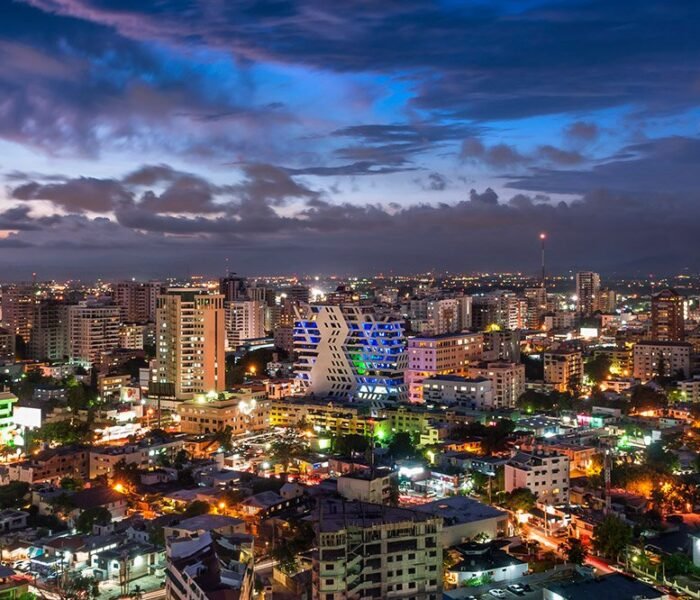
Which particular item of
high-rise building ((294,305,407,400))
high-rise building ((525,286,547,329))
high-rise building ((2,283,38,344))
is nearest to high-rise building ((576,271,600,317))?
high-rise building ((525,286,547,329))

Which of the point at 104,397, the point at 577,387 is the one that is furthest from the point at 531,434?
the point at 104,397

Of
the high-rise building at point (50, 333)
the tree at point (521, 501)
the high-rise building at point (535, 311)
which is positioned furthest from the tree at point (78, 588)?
the high-rise building at point (535, 311)

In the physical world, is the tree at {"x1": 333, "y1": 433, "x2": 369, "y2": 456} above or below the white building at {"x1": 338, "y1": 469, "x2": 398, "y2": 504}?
below

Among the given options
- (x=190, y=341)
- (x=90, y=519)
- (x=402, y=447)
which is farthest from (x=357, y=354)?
(x=90, y=519)

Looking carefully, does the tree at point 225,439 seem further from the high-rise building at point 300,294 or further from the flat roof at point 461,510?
the high-rise building at point 300,294

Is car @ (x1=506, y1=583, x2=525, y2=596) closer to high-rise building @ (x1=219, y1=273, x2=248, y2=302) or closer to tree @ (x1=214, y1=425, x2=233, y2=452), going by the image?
tree @ (x1=214, y1=425, x2=233, y2=452)

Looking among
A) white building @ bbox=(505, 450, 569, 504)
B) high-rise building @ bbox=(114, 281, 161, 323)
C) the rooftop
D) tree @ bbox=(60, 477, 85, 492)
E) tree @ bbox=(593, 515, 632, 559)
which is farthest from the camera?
high-rise building @ bbox=(114, 281, 161, 323)
